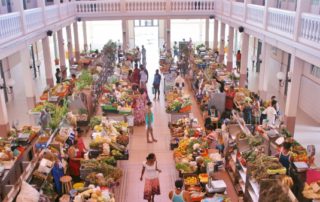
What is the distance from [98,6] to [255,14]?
10.0 m

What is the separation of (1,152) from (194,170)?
4914 millimetres

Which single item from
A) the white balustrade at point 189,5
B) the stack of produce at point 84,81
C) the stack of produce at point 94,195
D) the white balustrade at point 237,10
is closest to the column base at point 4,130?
the stack of produce at point 84,81

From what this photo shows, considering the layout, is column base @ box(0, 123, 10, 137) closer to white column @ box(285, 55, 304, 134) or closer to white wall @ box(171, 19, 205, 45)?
white column @ box(285, 55, 304, 134)

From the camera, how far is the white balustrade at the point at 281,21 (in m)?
11.1

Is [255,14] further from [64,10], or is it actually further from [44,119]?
[64,10]

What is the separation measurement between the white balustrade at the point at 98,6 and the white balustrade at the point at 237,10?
685 centimetres

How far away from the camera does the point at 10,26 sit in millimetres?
12047

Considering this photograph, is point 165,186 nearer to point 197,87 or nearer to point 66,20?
point 197,87

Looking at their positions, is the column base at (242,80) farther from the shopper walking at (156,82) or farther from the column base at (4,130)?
the column base at (4,130)

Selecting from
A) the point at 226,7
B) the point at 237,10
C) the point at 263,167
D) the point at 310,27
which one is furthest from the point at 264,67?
the point at 263,167

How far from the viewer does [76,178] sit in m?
10.3

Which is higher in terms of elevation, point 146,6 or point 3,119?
point 146,6

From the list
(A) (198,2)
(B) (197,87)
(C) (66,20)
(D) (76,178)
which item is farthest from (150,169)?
(A) (198,2)

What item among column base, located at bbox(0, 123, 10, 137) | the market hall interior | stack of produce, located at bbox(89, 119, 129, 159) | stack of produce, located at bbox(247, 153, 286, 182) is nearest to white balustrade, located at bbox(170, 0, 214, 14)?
the market hall interior
